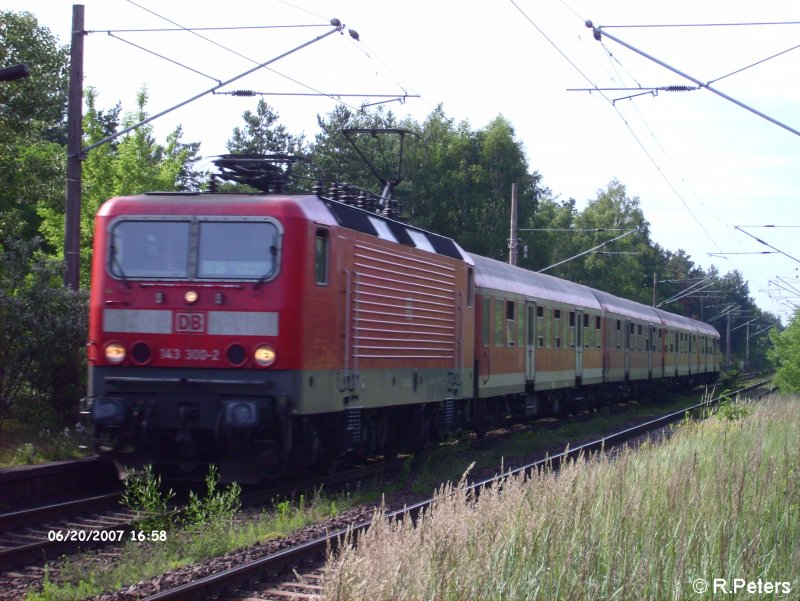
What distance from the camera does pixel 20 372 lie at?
14586 millimetres

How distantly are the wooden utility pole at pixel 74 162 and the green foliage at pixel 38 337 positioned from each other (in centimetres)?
29

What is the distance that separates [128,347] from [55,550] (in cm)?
294

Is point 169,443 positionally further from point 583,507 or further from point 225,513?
point 583,507

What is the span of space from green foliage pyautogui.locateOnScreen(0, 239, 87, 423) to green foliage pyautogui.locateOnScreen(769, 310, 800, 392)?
24.7 m

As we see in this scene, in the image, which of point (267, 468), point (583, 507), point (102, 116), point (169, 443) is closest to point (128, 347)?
point (169, 443)

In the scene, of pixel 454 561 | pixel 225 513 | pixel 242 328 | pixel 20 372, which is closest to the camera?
pixel 454 561

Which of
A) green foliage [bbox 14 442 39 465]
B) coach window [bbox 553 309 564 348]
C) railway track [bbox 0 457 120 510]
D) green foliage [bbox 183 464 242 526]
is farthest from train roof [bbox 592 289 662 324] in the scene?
green foliage [bbox 183 464 242 526]

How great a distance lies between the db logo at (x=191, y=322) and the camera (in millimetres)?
11180

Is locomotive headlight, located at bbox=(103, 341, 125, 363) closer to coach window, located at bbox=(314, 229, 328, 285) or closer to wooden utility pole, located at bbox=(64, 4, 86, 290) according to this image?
coach window, located at bbox=(314, 229, 328, 285)

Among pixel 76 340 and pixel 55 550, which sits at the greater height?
pixel 76 340

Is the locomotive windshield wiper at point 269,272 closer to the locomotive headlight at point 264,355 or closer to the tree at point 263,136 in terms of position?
Result: the locomotive headlight at point 264,355

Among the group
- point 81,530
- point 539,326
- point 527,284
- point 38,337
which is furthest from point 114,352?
point 539,326

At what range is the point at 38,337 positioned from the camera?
47.6 feet

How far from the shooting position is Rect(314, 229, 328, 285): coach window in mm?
11578
